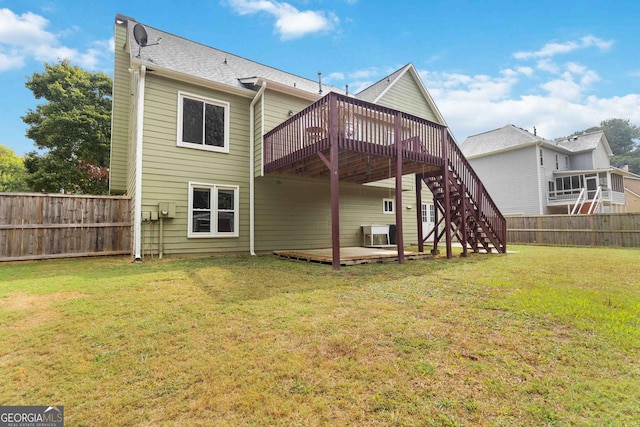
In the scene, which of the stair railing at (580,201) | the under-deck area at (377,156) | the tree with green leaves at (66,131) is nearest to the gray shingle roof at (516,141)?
the stair railing at (580,201)

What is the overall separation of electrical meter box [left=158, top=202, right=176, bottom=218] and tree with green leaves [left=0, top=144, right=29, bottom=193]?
114ft

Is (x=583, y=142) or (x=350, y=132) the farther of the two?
(x=583, y=142)

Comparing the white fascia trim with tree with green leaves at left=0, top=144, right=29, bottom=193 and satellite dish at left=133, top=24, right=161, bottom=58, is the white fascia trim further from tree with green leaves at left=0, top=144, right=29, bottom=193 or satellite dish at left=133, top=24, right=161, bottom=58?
tree with green leaves at left=0, top=144, right=29, bottom=193

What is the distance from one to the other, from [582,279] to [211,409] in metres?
6.14

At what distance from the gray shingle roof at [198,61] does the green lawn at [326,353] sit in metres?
6.69

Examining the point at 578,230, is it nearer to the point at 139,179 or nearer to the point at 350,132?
the point at 350,132

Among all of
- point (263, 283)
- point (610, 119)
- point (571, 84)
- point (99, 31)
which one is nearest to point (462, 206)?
point (263, 283)

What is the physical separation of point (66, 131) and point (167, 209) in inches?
634

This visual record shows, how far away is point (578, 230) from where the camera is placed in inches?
511

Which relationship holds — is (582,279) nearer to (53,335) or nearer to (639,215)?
(53,335)

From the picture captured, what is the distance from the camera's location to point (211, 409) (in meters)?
1.77

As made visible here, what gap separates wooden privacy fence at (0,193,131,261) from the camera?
24.1 ft

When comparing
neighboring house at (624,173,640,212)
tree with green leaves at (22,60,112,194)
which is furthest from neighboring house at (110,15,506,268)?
neighboring house at (624,173,640,212)

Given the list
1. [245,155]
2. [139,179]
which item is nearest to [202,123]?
[245,155]
